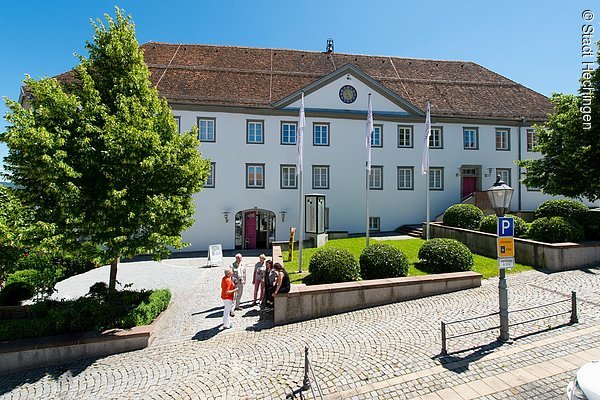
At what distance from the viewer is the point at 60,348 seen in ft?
24.6

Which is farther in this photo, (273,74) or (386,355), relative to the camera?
(273,74)

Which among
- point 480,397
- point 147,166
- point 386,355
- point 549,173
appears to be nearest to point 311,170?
point 549,173

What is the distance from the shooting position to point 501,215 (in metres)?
7.48

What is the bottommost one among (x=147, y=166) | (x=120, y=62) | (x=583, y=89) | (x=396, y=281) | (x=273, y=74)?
(x=396, y=281)

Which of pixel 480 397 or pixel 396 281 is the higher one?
pixel 396 281

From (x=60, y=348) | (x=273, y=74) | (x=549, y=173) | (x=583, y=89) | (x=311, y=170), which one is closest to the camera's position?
(x=60, y=348)

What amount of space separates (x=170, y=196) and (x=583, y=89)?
19548 mm

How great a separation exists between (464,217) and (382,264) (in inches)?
399

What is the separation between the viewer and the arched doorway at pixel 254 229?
879 inches

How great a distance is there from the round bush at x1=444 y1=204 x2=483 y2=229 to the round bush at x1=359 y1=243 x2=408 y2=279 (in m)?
9.27

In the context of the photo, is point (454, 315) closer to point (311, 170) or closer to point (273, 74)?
point (311, 170)

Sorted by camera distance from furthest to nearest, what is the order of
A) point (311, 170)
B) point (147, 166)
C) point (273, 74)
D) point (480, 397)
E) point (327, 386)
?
point (273, 74), point (311, 170), point (147, 166), point (327, 386), point (480, 397)

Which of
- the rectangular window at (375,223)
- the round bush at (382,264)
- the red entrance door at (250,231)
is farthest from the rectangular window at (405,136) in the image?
the round bush at (382,264)

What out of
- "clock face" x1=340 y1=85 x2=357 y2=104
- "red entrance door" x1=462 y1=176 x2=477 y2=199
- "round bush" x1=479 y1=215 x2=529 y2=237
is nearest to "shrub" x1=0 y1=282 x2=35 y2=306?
"round bush" x1=479 y1=215 x2=529 y2=237
